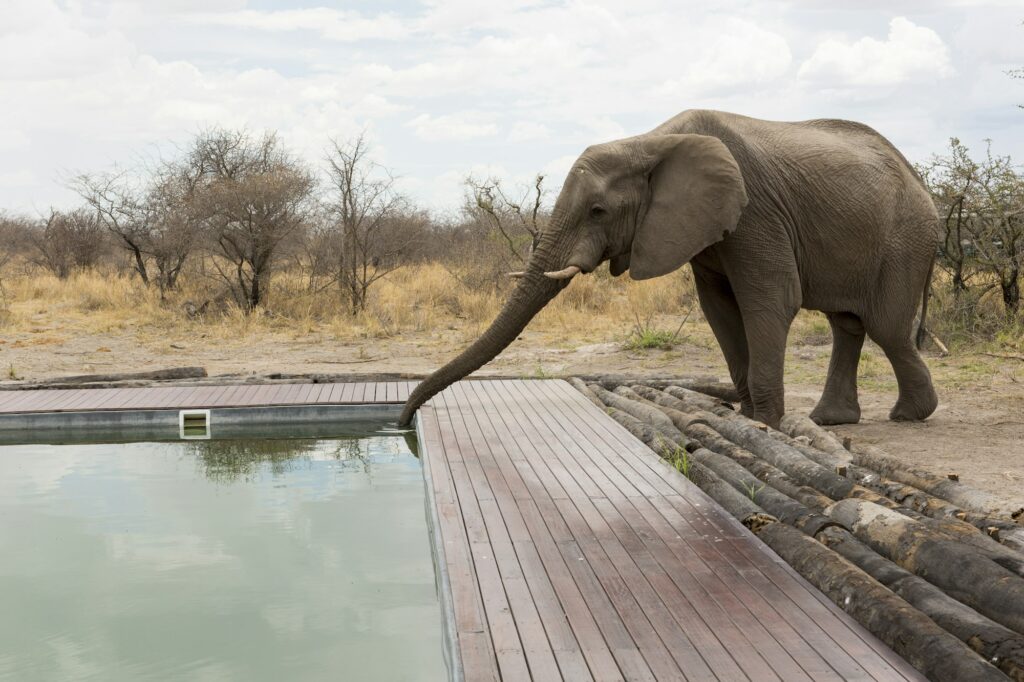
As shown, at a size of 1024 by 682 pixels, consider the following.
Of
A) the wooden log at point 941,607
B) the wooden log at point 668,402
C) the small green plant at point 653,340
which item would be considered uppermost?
the small green plant at point 653,340

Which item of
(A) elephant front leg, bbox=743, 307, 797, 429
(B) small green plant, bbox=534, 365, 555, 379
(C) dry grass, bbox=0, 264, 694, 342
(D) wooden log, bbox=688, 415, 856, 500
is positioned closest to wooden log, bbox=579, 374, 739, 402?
(B) small green plant, bbox=534, 365, 555, 379

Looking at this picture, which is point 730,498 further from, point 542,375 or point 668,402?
point 542,375

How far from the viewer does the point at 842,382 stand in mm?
7566

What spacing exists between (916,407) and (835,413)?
55 centimetres

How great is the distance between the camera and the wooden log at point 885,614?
2.94 m

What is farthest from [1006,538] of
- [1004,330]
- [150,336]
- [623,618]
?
[150,336]

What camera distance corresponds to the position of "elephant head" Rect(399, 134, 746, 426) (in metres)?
6.16

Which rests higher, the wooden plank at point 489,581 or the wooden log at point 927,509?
the wooden log at point 927,509

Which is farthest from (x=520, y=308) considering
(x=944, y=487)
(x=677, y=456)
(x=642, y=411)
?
(x=944, y=487)

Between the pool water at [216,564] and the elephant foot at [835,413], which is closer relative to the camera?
the pool water at [216,564]

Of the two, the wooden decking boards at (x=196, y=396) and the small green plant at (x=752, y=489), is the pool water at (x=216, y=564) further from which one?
the small green plant at (x=752, y=489)

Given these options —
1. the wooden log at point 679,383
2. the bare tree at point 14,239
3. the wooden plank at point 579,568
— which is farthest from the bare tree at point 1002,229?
the bare tree at point 14,239

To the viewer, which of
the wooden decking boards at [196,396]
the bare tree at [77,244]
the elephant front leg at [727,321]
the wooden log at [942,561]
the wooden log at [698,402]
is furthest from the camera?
the bare tree at [77,244]

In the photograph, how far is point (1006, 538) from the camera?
4047mm
